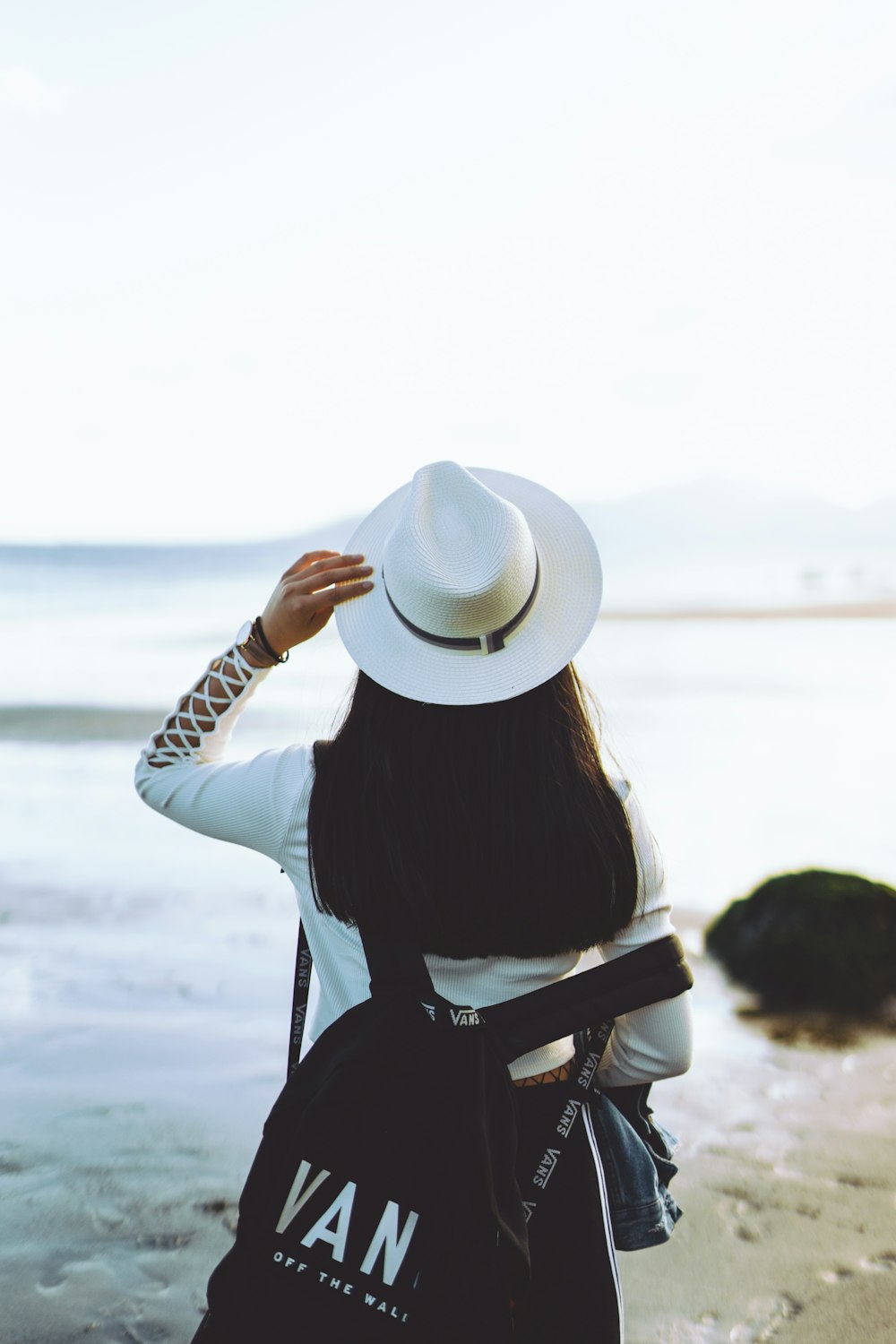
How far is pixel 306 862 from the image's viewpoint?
1682mm

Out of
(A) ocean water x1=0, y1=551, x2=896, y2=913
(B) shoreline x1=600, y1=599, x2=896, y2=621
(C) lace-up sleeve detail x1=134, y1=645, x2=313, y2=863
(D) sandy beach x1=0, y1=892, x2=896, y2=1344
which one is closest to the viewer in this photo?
(C) lace-up sleeve detail x1=134, y1=645, x2=313, y2=863

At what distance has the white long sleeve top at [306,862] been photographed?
163 cm

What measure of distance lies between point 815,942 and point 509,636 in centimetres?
Result: 357

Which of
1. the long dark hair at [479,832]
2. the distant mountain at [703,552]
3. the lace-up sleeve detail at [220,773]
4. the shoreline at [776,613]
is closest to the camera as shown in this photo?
the long dark hair at [479,832]

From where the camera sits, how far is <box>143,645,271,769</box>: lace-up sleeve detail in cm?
178

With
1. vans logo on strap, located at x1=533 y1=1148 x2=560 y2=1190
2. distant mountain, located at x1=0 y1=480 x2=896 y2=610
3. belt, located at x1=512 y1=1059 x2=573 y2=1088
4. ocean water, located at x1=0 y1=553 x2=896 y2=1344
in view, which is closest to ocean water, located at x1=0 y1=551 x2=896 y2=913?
ocean water, located at x1=0 y1=553 x2=896 y2=1344

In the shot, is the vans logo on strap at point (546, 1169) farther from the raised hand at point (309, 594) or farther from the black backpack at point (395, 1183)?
the raised hand at point (309, 594)

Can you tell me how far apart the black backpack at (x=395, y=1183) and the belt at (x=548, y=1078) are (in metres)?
0.16

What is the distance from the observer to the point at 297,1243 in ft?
4.82

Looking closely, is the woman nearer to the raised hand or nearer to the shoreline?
the raised hand

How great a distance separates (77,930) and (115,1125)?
79.7 inches

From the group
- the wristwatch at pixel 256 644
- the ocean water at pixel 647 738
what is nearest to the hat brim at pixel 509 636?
the wristwatch at pixel 256 644

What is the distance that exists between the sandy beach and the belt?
1352 mm

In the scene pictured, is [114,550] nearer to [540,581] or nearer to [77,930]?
[77,930]
